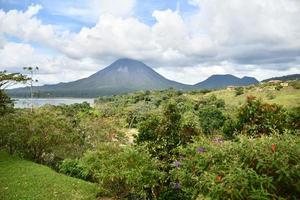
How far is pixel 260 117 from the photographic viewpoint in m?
16.4

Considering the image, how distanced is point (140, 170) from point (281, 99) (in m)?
67.4

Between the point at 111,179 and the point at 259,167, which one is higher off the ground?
the point at 259,167

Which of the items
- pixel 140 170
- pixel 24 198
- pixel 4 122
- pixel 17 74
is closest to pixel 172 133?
pixel 140 170

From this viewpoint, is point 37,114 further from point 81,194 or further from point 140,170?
point 140,170

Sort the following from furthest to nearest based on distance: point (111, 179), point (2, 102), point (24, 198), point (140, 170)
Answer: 1. point (2, 102)
2. point (24, 198)
3. point (111, 179)
4. point (140, 170)

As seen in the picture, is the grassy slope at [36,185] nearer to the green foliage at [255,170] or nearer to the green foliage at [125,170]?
the green foliage at [125,170]

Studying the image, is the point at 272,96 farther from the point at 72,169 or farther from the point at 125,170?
the point at 125,170

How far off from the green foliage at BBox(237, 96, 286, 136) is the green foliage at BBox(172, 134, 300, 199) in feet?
30.8

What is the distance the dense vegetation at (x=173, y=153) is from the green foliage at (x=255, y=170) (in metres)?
0.02

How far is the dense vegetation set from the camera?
242 inches

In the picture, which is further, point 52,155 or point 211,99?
point 211,99

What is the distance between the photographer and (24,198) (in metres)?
12.6

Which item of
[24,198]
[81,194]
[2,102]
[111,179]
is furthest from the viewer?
[2,102]

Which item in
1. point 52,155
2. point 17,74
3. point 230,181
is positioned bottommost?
point 52,155
